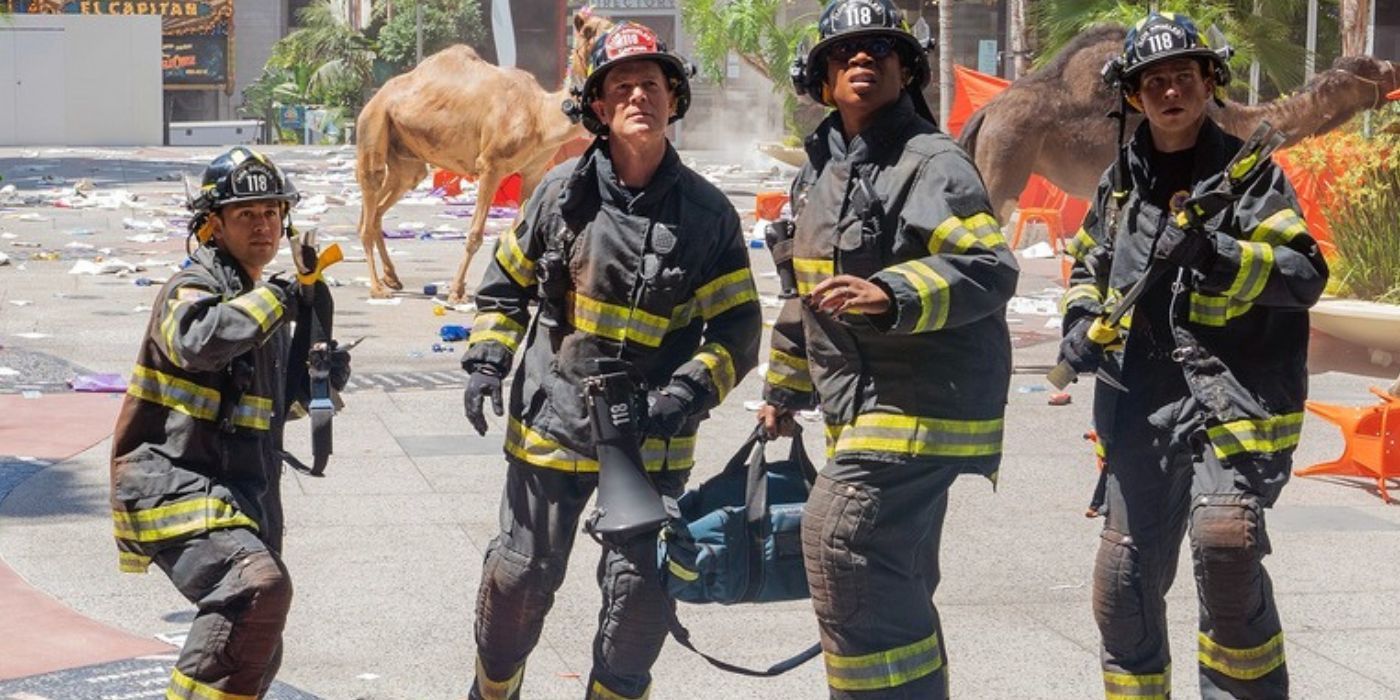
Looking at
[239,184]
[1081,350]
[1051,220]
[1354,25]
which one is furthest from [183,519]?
[1051,220]

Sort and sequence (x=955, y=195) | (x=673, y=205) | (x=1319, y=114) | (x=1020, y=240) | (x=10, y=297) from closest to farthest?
(x=955, y=195) < (x=673, y=205) < (x=1319, y=114) < (x=10, y=297) < (x=1020, y=240)

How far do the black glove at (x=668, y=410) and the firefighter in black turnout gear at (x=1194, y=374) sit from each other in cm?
102

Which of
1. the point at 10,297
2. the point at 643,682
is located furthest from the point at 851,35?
the point at 10,297

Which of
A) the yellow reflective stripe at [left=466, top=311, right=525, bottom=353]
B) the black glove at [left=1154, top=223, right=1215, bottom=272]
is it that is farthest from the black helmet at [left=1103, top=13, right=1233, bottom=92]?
the yellow reflective stripe at [left=466, top=311, right=525, bottom=353]

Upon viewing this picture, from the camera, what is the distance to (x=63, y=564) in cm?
754

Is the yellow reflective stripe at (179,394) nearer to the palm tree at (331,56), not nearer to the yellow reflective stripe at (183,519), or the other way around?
the yellow reflective stripe at (183,519)

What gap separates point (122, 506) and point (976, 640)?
115 inches

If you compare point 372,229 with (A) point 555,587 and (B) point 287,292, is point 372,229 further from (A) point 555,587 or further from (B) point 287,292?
(B) point 287,292

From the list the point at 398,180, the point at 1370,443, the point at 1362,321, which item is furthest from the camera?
the point at 398,180

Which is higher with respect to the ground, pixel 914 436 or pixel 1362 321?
pixel 914 436

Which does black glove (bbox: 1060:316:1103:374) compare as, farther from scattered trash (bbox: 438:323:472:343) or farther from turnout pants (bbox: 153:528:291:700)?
scattered trash (bbox: 438:323:472:343)

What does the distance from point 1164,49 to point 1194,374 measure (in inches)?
30.9

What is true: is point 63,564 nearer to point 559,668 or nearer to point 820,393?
point 559,668

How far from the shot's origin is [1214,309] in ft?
16.3
